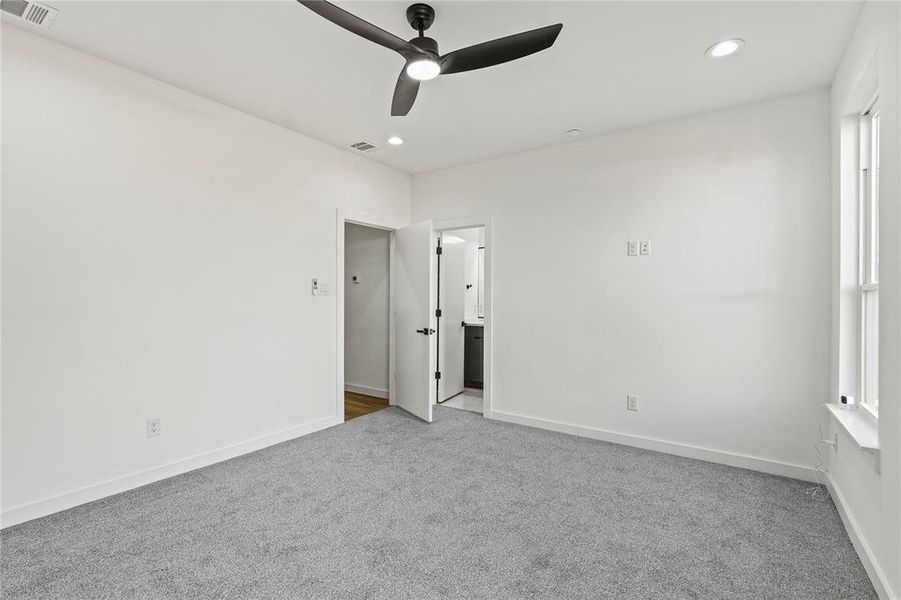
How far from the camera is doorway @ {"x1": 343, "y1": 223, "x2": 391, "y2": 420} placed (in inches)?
198

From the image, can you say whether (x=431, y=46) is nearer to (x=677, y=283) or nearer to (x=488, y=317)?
(x=677, y=283)

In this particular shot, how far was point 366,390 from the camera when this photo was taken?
5281 mm

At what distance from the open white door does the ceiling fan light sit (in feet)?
6.93

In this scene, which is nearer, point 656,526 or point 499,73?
point 656,526

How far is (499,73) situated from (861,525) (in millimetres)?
3062

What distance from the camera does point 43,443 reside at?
2357mm

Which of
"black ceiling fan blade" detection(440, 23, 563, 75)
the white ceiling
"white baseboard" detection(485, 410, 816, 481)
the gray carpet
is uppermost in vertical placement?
the white ceiling

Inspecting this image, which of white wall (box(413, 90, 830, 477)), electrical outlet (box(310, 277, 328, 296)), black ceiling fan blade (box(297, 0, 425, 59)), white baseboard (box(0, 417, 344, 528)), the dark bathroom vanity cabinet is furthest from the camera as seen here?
the dark bathroom vanity cabinet

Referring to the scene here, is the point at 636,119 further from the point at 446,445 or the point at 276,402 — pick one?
the point at 276,402

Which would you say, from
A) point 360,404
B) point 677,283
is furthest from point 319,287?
point 677,283

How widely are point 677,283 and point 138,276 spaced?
381 centimetres

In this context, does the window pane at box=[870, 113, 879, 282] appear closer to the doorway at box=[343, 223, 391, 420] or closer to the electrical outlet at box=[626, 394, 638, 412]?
the electrical outlet at box=[626, 394, 638, 412]

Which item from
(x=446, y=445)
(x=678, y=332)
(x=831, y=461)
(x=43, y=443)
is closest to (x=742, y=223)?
(x=678, y=332)

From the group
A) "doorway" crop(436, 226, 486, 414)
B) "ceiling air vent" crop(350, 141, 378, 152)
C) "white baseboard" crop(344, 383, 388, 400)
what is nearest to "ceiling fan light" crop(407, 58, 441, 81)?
"ceiling air vent" crop(350, 141, 378, 152)
